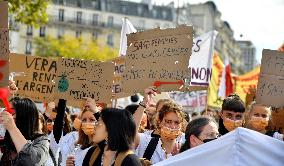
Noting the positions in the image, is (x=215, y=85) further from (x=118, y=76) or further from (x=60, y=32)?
(x=60, y=32)

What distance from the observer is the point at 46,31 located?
9094 cm

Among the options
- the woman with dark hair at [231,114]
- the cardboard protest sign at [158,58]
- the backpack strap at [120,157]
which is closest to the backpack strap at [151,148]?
the cardboard protest sign at [158,58]

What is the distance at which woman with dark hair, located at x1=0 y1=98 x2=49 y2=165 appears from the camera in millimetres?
4750

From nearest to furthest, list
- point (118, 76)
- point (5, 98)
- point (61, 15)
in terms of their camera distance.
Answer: point (5, 98) → point (118, 76) → point (61, 15)

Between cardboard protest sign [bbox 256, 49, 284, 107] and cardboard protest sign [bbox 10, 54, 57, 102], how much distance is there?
7.24 feet

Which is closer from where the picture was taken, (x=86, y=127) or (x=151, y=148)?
(x=151, y=148)

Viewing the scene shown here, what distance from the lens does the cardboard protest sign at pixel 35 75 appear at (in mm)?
7055

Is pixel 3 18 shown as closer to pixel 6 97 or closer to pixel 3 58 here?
pixel 3 58

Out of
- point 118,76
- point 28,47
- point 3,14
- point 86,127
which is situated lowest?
point 28,47

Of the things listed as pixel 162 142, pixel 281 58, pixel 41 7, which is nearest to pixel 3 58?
pixel 162 142

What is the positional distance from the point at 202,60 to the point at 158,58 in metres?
6.62

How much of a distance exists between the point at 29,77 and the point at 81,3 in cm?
9013

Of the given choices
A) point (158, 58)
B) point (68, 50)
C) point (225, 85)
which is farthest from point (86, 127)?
point (68, 50)

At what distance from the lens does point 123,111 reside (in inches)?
174
